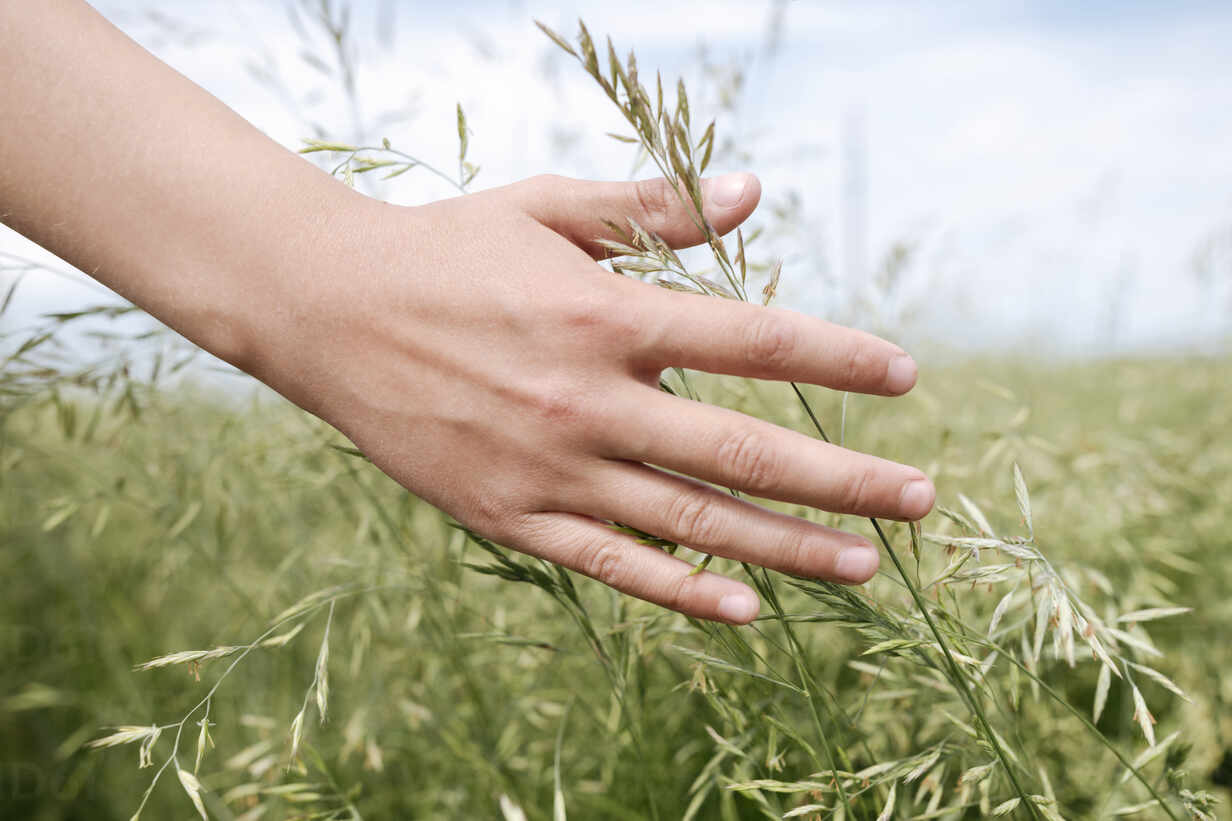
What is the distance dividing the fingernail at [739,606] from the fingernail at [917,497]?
181 mm

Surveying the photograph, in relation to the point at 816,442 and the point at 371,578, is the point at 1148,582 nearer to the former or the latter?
the point at 816,442

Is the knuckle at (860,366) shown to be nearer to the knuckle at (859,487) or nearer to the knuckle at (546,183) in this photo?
the knuckle at (859,487)

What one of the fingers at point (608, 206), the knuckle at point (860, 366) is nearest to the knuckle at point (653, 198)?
the fingers at point (608, 206)

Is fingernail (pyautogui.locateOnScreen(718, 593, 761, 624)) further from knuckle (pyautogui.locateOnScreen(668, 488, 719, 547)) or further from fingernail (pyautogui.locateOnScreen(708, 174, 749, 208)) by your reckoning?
fingernail (pyautogui.locateOnScreen(708, 174, 749, 208))

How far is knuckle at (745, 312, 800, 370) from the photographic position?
0.82 metres

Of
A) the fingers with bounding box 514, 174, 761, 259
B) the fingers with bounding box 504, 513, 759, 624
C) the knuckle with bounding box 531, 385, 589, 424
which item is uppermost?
the fingers with bounding box 514, 174, 761, 259

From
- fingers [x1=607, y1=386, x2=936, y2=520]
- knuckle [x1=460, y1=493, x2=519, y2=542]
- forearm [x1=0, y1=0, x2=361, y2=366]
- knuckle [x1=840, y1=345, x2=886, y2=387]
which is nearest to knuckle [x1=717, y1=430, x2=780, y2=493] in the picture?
fingers [x1=607, y1=386, x2=936, y2=520]

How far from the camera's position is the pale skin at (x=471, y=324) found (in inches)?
33.2

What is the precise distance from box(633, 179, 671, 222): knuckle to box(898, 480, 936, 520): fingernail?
41 cm

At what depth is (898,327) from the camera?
1.98 m

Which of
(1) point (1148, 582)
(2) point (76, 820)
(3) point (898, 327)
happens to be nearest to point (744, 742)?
(1) point (1148, 582)

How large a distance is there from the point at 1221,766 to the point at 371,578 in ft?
5.52

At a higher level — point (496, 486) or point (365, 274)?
point (365, 274)

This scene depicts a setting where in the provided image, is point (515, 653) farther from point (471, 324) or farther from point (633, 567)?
point (471, 324)
